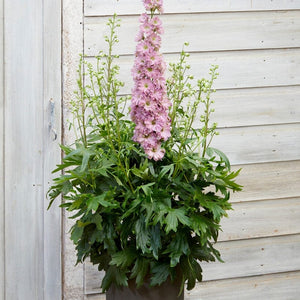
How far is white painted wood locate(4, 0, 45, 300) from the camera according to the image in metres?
2.58

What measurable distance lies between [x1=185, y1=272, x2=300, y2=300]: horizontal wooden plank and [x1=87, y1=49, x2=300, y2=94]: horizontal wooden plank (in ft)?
2.96

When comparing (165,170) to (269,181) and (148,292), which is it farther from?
(269,181)

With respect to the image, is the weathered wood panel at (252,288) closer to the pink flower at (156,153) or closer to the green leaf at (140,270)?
the green leaf at (140,270)

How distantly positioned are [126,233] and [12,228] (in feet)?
2.55

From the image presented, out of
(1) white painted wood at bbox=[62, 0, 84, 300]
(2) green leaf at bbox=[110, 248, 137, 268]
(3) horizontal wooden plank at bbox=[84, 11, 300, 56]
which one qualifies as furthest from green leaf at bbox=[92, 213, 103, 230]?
(3) horizontal wooden plank at bbox=[84, 11, 300, 56]

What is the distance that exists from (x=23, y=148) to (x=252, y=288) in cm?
124

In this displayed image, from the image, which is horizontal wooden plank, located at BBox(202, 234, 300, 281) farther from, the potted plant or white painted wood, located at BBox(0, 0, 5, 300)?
white painted wood, located at BBox(0, 0, 5, 300)

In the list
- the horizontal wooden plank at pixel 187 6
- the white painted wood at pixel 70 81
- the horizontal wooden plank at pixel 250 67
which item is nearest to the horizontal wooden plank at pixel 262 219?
the horizontal wooden plank at pixel 250 67

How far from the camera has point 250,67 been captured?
2.85 metres

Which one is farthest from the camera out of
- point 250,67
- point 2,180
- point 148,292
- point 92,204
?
point 250,67

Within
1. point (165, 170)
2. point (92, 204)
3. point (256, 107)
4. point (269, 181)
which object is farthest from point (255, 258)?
point (92, 204)

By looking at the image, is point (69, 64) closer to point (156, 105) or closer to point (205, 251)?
point (156, 105)

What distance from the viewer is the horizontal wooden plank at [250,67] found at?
9.11ft

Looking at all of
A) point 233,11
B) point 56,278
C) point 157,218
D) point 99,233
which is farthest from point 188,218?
point 233,11
